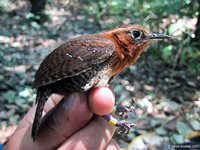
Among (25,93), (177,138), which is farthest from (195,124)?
(25,93)

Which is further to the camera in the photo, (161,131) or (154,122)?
(154,122)

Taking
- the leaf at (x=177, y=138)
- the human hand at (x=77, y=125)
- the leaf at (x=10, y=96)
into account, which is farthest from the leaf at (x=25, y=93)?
the human hand at (x=77, y=125)

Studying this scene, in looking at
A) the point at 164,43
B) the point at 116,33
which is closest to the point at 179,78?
the point at 164,43

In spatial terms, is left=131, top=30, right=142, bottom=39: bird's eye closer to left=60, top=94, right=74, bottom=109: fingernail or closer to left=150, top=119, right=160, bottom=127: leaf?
left=60, top=94, right=74, bottom=109: fingernail

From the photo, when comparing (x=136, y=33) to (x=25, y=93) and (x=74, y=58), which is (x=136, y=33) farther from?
(x=25, y=93)

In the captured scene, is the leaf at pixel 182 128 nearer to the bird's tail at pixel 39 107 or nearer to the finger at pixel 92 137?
the finger at pixel 92 137

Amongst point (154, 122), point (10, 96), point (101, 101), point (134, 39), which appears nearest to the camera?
point (101, 101)

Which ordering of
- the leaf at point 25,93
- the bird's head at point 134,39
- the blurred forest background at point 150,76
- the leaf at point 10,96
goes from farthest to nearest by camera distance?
1. the leaf at point 25,93
2. the leaf at point 10,96
3. the blurred forest background at point 150,76
4. the bird's head at point 134,39

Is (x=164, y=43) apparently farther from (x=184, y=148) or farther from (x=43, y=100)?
(x=43, y=100)
